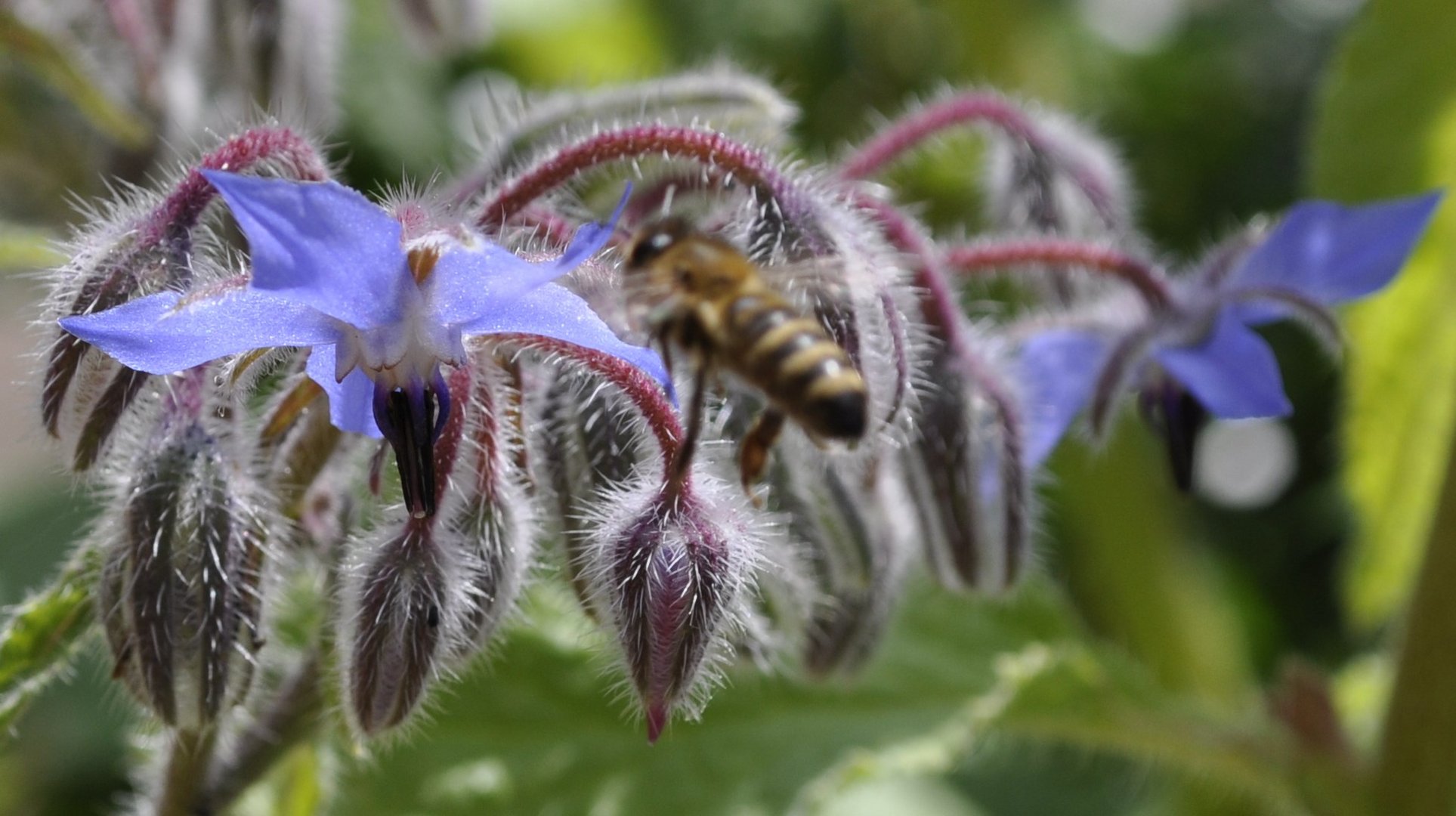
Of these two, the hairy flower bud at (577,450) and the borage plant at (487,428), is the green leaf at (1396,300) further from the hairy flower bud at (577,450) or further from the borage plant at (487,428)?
the hairy flower bud at (577,450)

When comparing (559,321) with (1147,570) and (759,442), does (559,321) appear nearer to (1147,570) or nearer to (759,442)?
(759,442)

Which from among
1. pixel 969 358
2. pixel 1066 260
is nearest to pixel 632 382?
pixel 969 358

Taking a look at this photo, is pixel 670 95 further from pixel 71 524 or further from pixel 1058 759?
pixel 1058 759

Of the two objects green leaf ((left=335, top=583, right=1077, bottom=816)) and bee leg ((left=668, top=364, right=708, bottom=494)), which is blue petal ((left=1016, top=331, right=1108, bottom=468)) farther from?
bee leg ((left=668, top=364, right=708, bottom=494))

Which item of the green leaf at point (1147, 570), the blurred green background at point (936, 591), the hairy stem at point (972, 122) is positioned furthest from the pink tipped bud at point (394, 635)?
the green leaf at point (1147, 570)

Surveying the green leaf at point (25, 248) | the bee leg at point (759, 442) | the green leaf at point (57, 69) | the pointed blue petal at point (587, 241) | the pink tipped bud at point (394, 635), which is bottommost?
the pink tipped bud at point (394, 635)

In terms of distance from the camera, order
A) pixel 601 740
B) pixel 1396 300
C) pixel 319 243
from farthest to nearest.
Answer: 1. pixel 1396 300
2. pixel 601 740
3. pixel 319 243

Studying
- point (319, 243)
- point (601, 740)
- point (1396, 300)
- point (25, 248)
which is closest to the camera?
point (319, 243)

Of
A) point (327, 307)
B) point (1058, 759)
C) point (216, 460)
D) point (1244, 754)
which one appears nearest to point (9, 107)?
point (216, 460)
